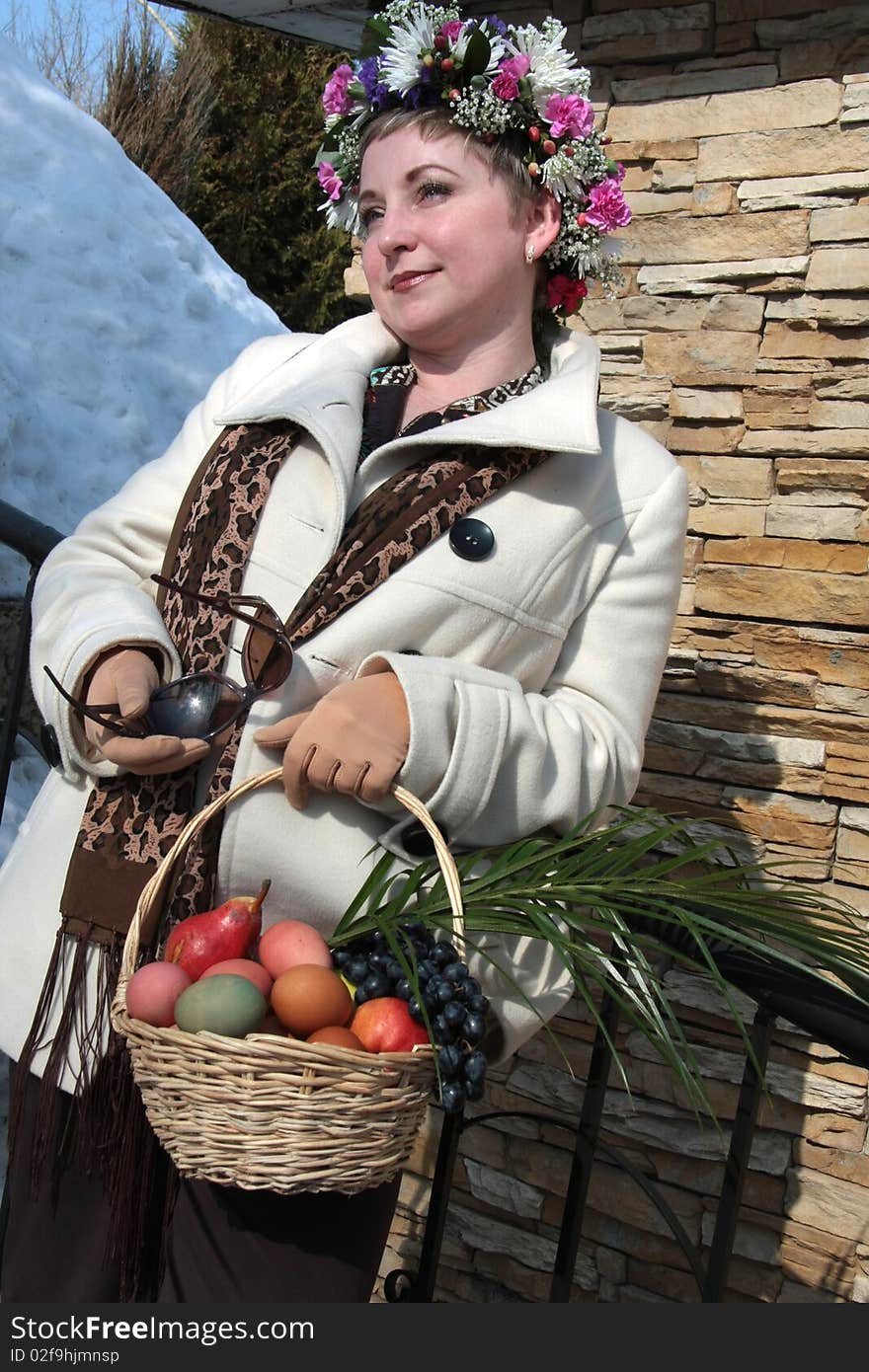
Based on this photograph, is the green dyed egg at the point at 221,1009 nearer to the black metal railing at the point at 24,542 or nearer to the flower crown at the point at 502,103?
the black metal railing at the point at 24,542

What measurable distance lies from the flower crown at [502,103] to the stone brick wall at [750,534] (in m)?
0.79

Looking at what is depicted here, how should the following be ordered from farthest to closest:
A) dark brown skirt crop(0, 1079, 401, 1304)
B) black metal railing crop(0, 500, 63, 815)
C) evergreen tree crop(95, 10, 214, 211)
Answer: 1. evergreen tree crop(95, 10, 214, 211)
2. black metal railing crop(0, 500, 63, 815)
3. dark brown skirt crop(0, 1079, 401, 1304)

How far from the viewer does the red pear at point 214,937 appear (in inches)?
59.4

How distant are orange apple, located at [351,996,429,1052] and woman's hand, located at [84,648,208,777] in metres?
0.42

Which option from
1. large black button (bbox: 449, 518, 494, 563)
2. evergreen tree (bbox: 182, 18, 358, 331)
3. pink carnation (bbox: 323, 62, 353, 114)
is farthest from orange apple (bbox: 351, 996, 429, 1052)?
evergreen tree (bbox: 182, 18, 358, 331)

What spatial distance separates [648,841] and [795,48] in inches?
77.7

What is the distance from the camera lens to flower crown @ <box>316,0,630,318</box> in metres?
1.98

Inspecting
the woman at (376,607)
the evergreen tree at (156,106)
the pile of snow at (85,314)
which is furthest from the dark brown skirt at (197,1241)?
the evergreen tree at (156,106)

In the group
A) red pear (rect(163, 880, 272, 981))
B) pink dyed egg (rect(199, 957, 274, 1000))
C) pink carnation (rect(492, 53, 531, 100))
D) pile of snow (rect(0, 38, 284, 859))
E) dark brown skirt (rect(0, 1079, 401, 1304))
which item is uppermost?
pile of snow (rect(0, 38, 284, 859))

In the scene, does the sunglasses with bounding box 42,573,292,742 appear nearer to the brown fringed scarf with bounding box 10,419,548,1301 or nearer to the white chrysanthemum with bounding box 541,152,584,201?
the brown fringed scarf with bounding box 10,419,548,1301

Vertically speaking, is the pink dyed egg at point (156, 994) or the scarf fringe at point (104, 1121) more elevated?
the pink dyed egg at point (156, 994)

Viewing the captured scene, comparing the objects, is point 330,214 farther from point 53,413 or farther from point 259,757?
point 53,413

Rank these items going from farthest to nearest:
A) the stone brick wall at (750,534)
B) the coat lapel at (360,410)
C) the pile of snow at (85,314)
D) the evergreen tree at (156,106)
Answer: the evergreen tree at (156,106), the pile of snow at (85,314), the stone brick wall at (750,534), the coat lapel at (360,410)

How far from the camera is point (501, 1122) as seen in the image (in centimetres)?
318
